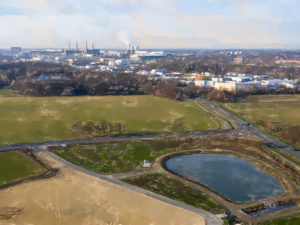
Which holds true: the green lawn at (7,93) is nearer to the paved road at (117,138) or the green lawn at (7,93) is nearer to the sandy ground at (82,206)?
the paved road at (117,138)

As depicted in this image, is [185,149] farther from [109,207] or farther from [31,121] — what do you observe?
Answer: [31,121]

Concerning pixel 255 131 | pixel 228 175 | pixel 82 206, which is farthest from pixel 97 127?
pixel 82 206

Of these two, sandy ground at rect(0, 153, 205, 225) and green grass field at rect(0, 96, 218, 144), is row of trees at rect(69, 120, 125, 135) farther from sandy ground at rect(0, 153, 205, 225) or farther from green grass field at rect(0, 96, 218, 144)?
sandy ground at rect(0, 153, 205, 225)

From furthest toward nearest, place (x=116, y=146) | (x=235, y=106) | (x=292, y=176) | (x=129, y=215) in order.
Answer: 1. (x=235, y=106)
2. (x=116, y=146)
3. (x=292, y=176)
4. (x=129, y=215)

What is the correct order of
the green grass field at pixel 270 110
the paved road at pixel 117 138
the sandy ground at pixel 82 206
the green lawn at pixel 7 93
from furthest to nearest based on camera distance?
the green lawn at pixel 7 93, the green grass field at pixel 270 110, the paved road at pixel 117 138, the sandy ground at pixel 82 206

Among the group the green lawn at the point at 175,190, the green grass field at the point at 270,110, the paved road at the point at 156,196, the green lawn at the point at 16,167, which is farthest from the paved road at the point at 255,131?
the green lawn at the point at 16,167

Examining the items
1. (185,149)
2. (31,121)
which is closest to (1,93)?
(31,121)
